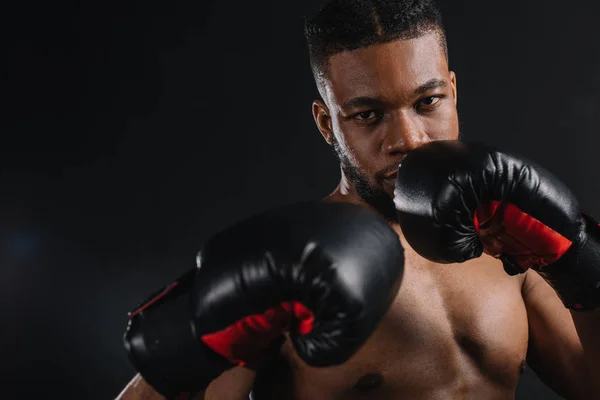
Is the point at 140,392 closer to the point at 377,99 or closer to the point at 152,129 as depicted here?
the point at 377,99

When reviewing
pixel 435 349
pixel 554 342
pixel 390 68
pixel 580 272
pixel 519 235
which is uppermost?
pixel 390 68

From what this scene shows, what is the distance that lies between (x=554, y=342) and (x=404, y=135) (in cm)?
59

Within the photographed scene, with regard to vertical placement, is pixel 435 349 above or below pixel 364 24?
below

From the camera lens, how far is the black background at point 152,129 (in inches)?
101

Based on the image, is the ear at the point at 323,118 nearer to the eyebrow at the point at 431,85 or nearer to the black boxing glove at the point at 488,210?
the eyebrow at the point at 431,85

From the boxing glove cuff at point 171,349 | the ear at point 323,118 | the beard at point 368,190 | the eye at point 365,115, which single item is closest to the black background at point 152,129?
the ear at point 323,118

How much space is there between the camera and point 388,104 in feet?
4.61

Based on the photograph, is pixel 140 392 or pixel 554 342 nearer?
pixel 140 392

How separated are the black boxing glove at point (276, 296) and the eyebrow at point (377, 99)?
1.57 ft

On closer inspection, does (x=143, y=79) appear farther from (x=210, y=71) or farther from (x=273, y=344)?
(x=273, y=344)

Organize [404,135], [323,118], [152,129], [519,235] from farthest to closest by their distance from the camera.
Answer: [152,129] < [323,118] < [404,135] < [519,235]

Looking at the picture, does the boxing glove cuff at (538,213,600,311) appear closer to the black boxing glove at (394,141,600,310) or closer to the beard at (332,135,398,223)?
the black boxing glove at (394,141,600,310)

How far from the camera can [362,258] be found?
36.0 inches

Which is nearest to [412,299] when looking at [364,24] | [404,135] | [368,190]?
[368,190]
